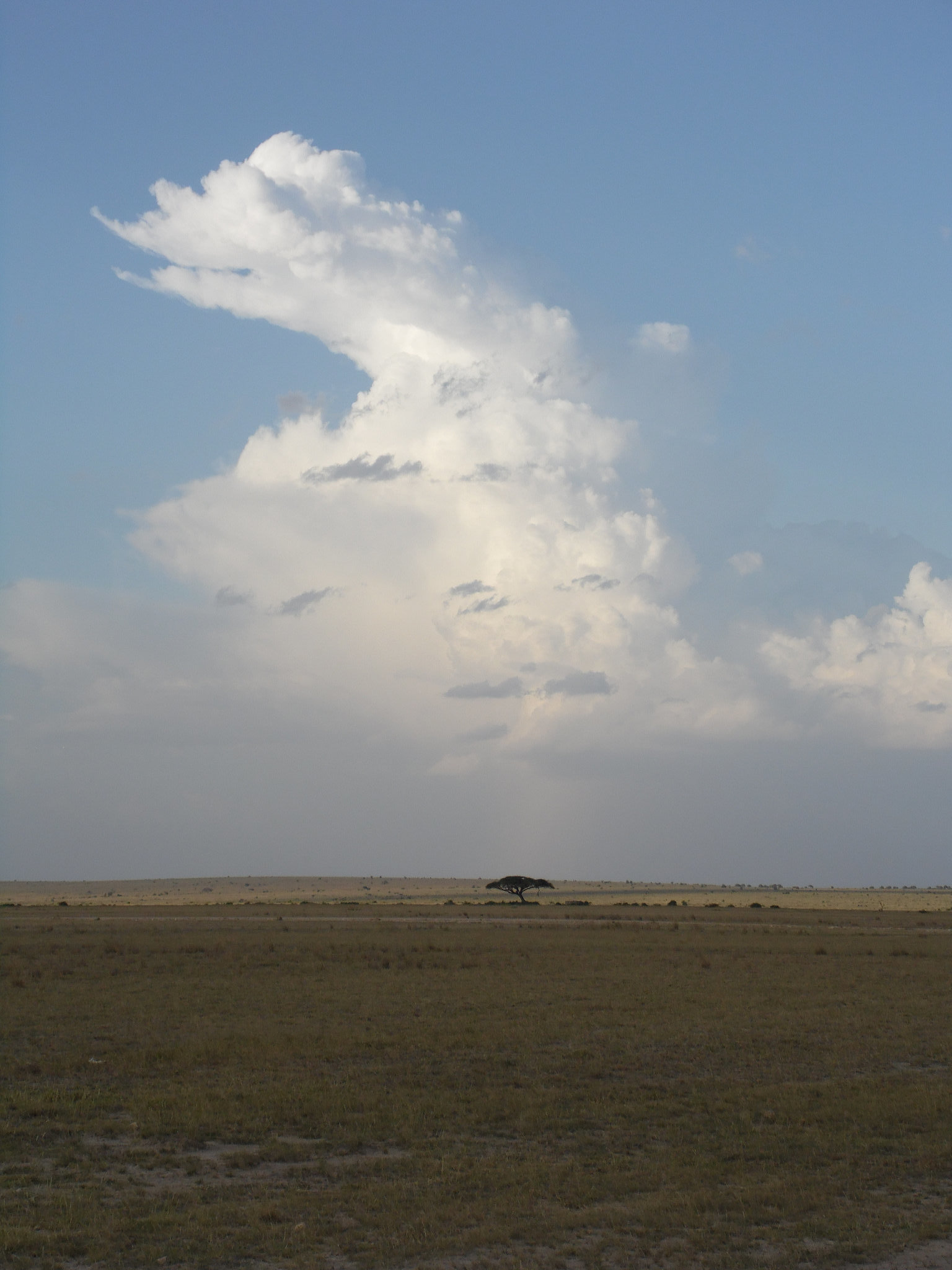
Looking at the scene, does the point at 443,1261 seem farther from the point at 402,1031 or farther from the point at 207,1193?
the point at 402,1031

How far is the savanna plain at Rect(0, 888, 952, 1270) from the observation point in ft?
31.8

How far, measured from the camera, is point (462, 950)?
40281 mm

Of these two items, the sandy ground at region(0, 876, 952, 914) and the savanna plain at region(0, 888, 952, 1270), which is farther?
the sandy ground at region(0, 876, 952, 914)

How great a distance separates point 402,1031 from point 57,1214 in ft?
37.9

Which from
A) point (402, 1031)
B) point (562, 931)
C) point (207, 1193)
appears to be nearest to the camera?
point (207, 1193)

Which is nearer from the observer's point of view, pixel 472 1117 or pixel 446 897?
pixel 472 1117

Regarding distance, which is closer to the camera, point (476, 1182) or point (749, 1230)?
point (749, 1230)

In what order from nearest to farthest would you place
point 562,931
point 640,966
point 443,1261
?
point 443,1261, point 640,966, point 562,931

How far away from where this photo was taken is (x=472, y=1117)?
14391 millimetres

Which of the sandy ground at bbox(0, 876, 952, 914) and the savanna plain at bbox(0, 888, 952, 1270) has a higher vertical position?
the savanna plain at bbox(0, 888, 952, 1270)

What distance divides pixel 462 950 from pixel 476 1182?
29649 mm

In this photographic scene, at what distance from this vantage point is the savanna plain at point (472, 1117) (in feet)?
31.8

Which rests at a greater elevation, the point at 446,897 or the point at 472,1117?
the point at 472,1117

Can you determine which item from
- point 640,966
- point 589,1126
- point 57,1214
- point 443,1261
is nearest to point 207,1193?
point 57,1214
